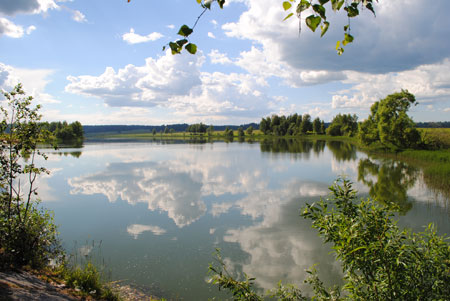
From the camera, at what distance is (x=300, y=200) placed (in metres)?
16.9

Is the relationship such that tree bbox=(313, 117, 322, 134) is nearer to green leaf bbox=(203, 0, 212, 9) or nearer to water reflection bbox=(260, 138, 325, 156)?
water reflection bbox=(260, 138, 325, 156)

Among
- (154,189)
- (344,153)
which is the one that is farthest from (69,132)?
(154,189)

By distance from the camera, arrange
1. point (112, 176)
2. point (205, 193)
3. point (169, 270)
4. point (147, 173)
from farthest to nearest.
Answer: point (147, 173) < point (112, 176) < point (205, 193) < point (169, 270)

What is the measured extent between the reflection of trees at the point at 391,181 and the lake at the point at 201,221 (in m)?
0.07

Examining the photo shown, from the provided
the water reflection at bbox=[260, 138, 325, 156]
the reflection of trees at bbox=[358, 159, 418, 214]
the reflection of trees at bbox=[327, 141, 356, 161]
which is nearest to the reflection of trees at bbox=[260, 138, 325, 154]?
the water reflection at bbox=[260, 138, 325, 156]

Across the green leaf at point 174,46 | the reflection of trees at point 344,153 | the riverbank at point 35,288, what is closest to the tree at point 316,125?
the reflection of trees at point 344,153

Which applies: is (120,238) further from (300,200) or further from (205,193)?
(300,200)

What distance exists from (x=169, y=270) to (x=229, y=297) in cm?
234

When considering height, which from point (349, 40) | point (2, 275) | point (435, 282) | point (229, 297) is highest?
point (349, 40)

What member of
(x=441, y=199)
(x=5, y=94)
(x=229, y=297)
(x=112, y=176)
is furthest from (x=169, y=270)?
(x=112, y=176)

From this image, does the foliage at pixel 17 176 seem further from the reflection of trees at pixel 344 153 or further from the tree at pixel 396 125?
the tree at pixel 396 125

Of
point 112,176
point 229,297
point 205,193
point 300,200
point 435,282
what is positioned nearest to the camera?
point 435,282

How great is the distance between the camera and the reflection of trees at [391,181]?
16.9 m

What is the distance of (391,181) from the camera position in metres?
22.5
